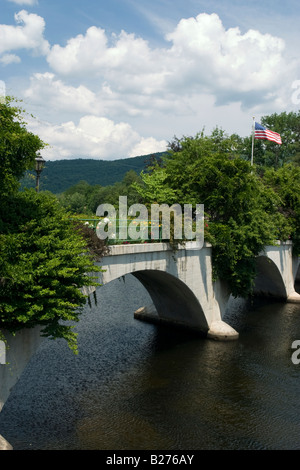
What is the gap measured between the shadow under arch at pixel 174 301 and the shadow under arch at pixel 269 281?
1109 cm

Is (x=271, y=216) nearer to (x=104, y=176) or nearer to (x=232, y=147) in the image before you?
(x=232, y=147)

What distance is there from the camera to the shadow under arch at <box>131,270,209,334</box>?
21766 mm

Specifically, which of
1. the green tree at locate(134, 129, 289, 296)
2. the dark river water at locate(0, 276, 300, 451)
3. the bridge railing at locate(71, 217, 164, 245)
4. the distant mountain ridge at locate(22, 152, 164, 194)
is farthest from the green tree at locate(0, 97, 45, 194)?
the distant mountain ridge at locate(22, 152, 164, 194)

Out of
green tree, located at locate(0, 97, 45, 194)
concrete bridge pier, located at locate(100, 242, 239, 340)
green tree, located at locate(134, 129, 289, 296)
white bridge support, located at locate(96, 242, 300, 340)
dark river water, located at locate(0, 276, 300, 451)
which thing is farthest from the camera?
green tree, located at locate(134, 129, 289, 296)

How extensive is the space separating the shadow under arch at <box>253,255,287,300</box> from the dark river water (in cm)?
907

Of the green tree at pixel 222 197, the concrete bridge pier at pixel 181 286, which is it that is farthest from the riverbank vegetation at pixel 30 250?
the green tree at pixel 222 197

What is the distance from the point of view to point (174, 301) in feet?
79.9

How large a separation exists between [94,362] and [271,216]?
1793cm

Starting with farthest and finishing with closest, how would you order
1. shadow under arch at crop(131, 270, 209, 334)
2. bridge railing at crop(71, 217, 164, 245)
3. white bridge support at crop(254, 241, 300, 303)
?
white bridge support at crop(254, 241, 300, 303)
shadow under arch at crop(131, 270, 209, 334)
bridge railing at crop(71, 217, 164, 245)

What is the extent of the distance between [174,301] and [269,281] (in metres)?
15.1

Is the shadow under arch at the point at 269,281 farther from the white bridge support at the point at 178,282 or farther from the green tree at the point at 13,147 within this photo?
the green tree at the point at 13,147

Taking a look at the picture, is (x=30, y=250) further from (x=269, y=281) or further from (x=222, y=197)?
(x=269, y=281)

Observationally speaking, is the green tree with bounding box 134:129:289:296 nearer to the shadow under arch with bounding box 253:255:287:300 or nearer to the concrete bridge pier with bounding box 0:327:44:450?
the shadow under arch with bounding box 253:255:287:300
